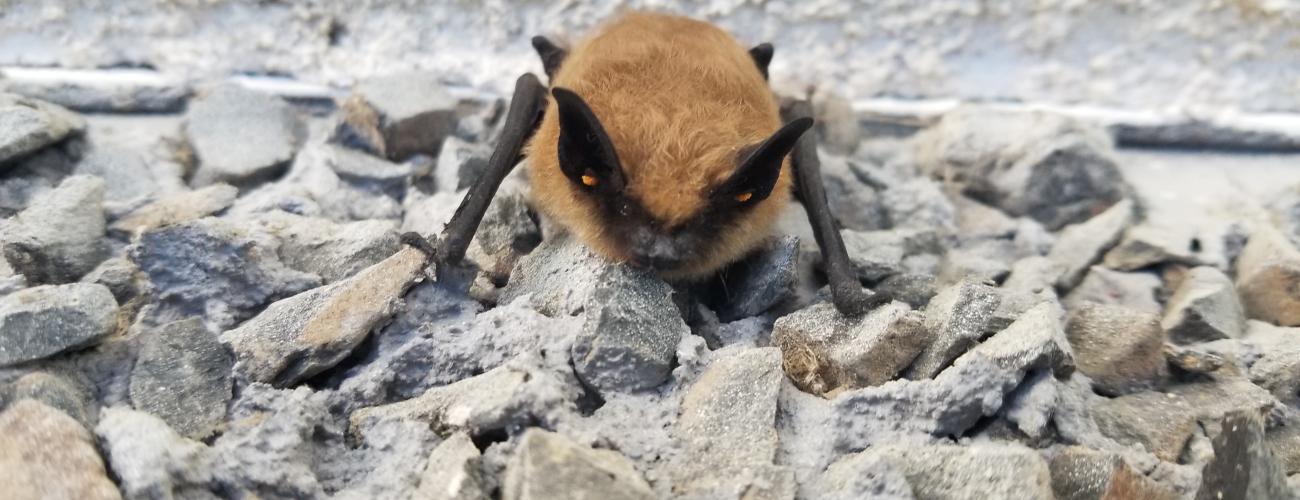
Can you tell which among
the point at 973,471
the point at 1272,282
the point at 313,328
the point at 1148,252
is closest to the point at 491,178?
the point at 313,328

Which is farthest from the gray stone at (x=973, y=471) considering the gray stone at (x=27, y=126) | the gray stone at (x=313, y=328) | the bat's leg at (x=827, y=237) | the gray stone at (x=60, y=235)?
the gray stone at (x=27, y=126)

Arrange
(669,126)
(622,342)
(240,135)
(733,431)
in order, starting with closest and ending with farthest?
1. (733,431)
2. (622,342)
3. (669,126)
4. (240,135)

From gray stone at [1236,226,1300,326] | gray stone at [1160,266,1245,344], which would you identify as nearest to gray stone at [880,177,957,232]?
gray stone at [1160,266,1245,344]

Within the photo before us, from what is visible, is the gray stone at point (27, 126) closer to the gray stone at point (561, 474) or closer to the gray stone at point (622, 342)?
the gray stone at point (622, 342)

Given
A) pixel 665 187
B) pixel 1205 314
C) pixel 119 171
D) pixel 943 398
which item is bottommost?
pixel 1205 314

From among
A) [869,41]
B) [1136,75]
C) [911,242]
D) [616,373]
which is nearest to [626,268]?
[616,373]

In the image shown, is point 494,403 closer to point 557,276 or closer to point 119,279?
point 557,276

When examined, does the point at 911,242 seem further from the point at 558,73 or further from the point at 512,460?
the point at 512,460
